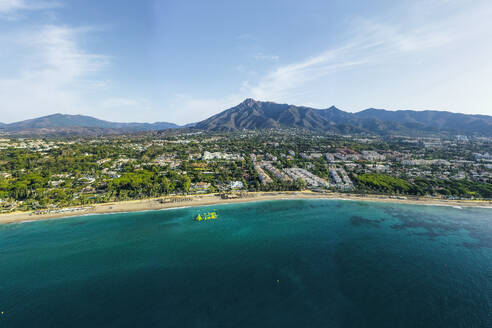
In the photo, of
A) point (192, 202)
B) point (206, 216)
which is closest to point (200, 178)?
point (192, 202)

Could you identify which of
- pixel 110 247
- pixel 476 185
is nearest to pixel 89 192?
pixel 110 247

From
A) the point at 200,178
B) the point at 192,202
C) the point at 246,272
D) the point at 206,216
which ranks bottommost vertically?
the point at 206,216

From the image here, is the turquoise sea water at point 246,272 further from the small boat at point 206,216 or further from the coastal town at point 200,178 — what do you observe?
the coastal town at point 200,178

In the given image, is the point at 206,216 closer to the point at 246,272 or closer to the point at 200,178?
the point at 246,272

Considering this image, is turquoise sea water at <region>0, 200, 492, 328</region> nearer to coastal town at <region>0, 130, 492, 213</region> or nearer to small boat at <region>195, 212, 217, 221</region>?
small boat at <region>195, 212, 217, 221</region>

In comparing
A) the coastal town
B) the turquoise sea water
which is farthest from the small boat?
the coastal town

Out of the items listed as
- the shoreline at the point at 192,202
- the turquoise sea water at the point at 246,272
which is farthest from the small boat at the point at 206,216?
the shoreline at the point at 192,202

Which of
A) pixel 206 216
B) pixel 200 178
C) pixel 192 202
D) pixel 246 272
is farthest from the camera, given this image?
pixel 200 178
